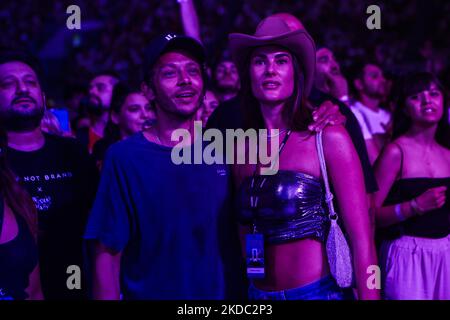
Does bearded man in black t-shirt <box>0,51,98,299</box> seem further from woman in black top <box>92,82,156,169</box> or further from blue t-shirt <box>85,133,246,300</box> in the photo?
woman in black top <box>92,82,156,169</box>

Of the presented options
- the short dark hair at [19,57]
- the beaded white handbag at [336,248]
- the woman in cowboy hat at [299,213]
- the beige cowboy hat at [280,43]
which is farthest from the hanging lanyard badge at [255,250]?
the short dark hair at [19,57]

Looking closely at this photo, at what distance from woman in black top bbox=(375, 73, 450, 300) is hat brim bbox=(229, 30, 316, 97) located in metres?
1.10

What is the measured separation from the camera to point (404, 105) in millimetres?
3816

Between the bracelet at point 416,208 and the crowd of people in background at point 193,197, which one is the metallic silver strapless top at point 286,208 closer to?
the crowd of people in background at point 193,197

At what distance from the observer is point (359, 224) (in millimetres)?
2457

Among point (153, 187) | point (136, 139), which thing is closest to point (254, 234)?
point (153, 187)

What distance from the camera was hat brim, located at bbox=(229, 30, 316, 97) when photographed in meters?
2.63

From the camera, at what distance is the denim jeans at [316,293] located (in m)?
2.46

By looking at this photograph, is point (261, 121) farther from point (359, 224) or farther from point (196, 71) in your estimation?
point (359, 224)

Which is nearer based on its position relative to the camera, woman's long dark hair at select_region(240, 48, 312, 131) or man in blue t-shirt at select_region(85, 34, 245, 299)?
man in blue t-shirt at select_region(85, 34, 245, 299)

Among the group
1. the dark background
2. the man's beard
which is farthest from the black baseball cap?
the dark background

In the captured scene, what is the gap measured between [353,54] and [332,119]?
8.58m

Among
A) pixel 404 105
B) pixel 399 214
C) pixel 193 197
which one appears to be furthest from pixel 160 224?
pixel 404 105

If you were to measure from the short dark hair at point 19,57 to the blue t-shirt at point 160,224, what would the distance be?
767 millimetres
